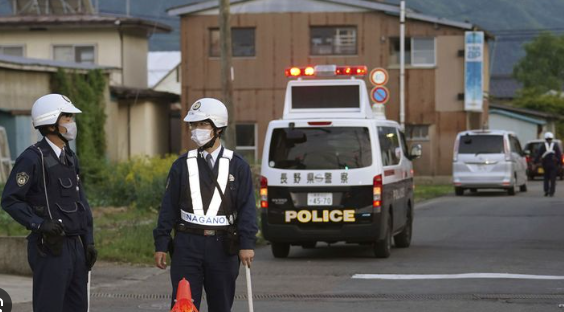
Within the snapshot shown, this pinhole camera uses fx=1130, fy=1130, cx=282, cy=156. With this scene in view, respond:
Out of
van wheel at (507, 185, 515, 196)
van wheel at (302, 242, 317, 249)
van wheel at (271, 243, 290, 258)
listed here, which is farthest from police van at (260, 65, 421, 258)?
van wheel at (507, 185, 515, 196)

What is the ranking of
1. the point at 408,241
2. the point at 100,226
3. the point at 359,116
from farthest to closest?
the point at 100,226, the point at 408,241, the point at 359,116

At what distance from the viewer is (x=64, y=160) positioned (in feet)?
25.2

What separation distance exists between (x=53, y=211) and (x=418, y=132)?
3795cm

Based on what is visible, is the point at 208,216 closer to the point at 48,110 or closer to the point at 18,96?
the point at 48,110

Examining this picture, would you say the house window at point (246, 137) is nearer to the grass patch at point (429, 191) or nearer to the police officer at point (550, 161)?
the grass patch at point (429, 191)

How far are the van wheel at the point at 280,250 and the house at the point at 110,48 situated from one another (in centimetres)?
2537

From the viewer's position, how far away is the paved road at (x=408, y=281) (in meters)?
11.6

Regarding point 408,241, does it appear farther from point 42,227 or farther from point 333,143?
point 42,227

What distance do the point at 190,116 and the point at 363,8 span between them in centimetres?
3676

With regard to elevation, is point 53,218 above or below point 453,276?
above

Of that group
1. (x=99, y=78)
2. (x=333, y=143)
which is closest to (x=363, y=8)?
(x=99, y=78)

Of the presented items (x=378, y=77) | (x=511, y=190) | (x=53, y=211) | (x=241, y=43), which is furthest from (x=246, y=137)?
(x=53, y=211)

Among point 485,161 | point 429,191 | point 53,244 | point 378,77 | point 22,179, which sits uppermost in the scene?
point 378,77

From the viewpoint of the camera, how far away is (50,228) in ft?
24.0
